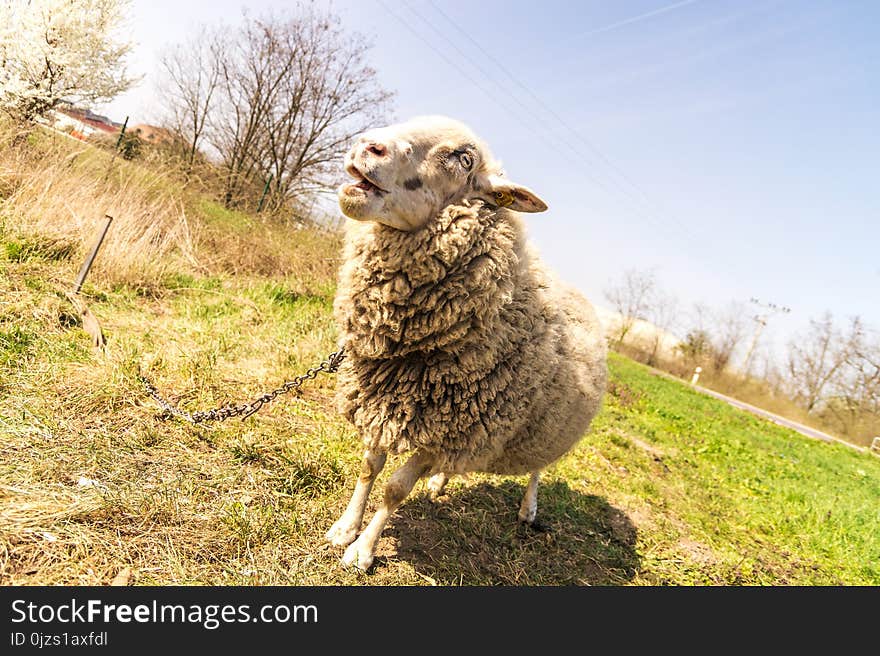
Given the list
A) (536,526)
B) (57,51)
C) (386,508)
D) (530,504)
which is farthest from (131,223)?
(57,51)

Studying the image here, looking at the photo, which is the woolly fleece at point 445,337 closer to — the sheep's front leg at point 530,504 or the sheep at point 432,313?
the sheep at point 432,313

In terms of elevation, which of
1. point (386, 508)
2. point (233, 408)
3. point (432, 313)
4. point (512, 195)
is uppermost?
point (512, 195)

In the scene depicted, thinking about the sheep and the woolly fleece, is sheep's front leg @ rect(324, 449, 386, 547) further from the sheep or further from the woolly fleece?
the woolly fleece

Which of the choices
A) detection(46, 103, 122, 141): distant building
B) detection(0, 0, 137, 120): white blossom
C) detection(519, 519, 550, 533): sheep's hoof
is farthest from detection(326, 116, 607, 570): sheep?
detection(0, 0, 137, 120): white blossom

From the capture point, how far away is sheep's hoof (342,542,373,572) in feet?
7.88

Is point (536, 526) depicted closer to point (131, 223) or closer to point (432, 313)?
point (432, 313)

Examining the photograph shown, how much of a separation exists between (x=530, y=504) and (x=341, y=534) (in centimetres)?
164

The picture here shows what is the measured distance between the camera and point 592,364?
3.28m

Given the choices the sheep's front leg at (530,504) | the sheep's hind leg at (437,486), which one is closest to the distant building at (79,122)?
the sheep's hind leg at (437,486)

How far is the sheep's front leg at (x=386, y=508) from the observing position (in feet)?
7.97

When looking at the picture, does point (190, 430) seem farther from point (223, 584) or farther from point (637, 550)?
point (637, 550)

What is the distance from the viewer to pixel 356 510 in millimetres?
2629

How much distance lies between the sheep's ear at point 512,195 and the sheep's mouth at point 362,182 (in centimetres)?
62

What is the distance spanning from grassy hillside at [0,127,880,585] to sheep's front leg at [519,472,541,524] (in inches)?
5.1
